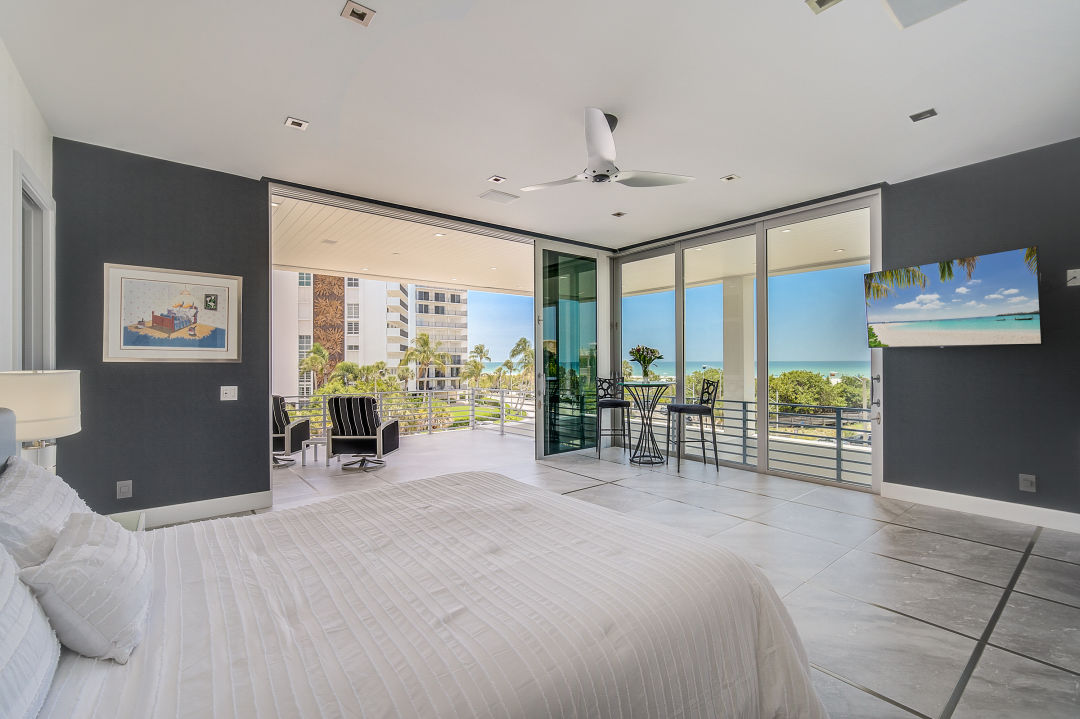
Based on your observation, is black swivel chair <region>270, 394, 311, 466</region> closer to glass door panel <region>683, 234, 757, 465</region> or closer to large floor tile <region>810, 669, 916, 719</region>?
glass door panel <region>683, 234, 757, 465</region>

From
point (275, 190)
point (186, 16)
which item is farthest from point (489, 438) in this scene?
point (186, 16)

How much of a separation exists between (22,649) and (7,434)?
1.32m

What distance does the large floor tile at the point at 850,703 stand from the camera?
1.66 metres

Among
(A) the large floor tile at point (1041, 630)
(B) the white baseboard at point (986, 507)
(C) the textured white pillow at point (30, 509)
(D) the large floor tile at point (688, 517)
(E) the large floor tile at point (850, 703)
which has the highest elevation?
(C) the textured white pillow at point (30, 509)

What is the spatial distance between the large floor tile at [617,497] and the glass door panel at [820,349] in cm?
177

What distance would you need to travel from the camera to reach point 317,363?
2384 centimetres

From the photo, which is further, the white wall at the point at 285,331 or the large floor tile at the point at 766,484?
the white wall at the point at 285,331

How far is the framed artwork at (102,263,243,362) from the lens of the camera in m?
3.51

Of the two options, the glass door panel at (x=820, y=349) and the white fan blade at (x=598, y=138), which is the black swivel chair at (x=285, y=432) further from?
the glass door panel at (x=820, y=349)

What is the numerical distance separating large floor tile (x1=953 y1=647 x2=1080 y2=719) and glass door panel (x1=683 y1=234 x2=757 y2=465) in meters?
3.48

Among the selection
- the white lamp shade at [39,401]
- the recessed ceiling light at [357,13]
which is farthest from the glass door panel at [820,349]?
the white lamp shade at [39,401]

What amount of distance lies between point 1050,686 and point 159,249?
550cm

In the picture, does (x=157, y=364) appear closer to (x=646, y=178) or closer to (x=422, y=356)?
(x=646, y=178)

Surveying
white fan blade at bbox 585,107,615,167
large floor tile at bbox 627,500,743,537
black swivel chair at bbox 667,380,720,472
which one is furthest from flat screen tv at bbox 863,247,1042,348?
white fan blade at bbox 585,107,615,167
